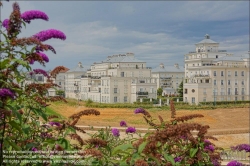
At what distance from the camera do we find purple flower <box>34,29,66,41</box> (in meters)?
2.19

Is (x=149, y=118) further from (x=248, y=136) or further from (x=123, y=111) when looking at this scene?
(x=123, y=111)

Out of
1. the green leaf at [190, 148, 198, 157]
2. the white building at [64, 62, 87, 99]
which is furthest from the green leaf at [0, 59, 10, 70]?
the white building at [64, 62, 87, 99]

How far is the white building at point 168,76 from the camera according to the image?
57772 mm

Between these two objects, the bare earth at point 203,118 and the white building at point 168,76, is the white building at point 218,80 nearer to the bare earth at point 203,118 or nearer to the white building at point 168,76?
the bare earth at point 203,118

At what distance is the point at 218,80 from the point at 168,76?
17739 mm

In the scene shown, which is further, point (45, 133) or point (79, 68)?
point (79, 68)

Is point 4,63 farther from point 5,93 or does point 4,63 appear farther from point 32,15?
point 32,15

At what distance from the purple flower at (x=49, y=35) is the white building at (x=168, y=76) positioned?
55.0 meters

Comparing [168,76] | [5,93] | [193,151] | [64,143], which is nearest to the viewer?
[5,93]

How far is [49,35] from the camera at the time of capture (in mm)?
2199

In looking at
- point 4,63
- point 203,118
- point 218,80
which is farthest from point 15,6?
point 218,80

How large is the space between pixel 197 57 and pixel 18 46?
161 feet

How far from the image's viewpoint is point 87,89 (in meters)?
46.7

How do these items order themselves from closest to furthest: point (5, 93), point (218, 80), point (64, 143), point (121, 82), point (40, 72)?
point (5, 93), point (64, 143), point (40, 72), point (121, 82), point (218, 80)
